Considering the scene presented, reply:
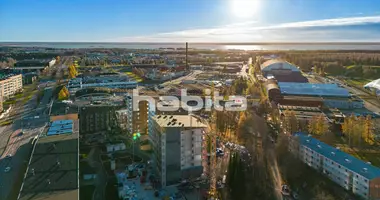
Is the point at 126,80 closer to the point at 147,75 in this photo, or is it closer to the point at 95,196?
the point at 147,75

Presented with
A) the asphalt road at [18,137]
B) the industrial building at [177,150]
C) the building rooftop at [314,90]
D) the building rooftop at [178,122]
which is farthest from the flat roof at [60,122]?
the building rooftop at [314,90]

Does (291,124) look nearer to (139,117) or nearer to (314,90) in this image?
(139,117)

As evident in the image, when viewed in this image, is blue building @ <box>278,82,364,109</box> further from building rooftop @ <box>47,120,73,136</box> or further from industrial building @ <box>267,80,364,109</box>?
building rooftop @ <box>47,120,73,136</box>

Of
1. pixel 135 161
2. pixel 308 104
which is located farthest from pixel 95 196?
pixel 308 104

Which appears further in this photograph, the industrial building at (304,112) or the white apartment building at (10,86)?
the white apartment building at (10,86)

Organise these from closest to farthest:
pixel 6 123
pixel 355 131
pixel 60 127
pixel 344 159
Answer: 1. pixel 344 159
2. pixel 60 127
3. pixel 355 131
4. pixel 6 123

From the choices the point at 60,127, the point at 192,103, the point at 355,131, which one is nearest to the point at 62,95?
the point at 192,103

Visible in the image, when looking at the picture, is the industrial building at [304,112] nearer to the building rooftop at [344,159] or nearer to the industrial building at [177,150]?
the building rooftop at [344,159]
